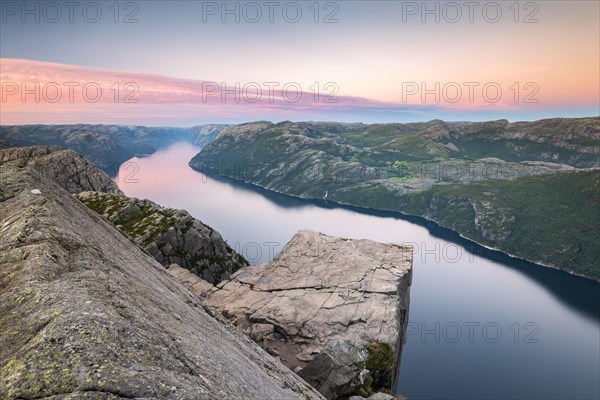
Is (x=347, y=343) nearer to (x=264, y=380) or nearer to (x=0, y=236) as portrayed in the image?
(x=264, y=380)

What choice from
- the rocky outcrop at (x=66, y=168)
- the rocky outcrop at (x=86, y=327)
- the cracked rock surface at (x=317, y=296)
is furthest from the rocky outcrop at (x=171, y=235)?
the rocky outcrop at (x=86, y=327)

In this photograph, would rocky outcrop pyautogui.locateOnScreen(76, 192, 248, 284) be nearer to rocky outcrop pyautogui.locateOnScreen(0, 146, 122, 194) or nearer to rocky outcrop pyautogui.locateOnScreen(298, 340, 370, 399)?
rocky outcrop pyautogui.locateOnScreen(0, 146, 122, 194)

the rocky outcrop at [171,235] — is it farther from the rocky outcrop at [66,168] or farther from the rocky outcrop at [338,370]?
the rocky outcrop at [338,370]

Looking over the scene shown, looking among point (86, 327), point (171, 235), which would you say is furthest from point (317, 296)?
point (171, 235)

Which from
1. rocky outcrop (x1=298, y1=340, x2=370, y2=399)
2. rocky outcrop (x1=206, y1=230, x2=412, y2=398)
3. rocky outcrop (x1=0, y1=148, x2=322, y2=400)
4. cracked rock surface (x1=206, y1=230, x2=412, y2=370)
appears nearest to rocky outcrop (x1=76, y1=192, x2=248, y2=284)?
rocky outcrop (x1=206, y1=230, x2=412, y2=398)

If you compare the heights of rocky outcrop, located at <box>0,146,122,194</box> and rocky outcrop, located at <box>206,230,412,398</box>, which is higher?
rocky outcrop, located at <box>0,146,122,194</box>

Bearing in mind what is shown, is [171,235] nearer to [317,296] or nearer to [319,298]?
[317,296]
